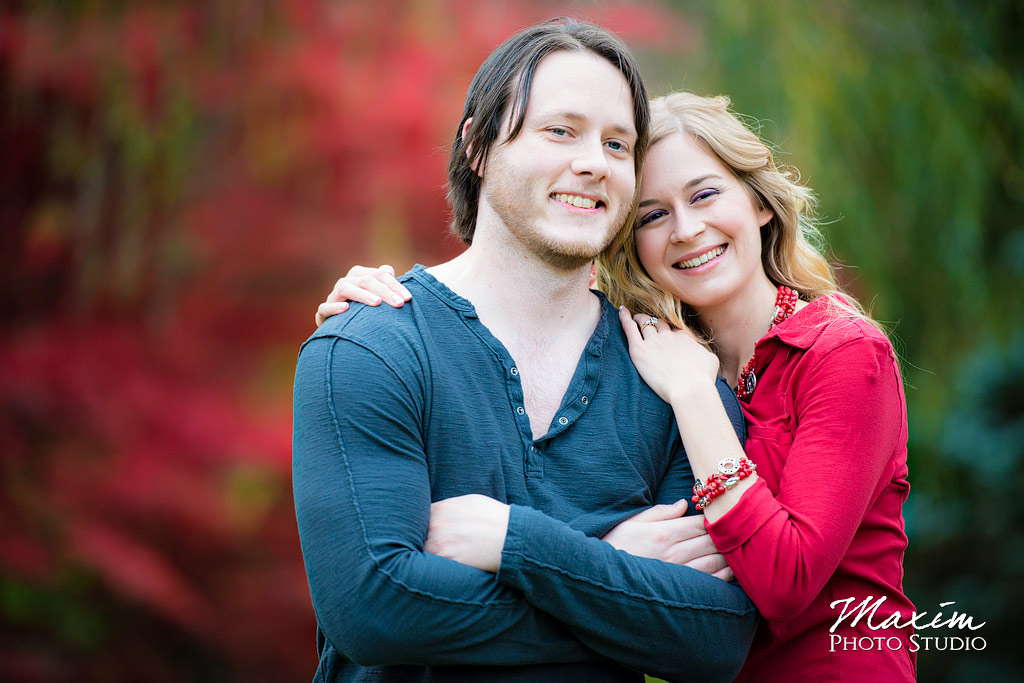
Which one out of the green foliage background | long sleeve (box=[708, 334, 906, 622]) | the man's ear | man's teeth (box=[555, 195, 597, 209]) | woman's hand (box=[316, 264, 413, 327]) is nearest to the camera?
long sleeve (box=[708, 334, 906, 622])

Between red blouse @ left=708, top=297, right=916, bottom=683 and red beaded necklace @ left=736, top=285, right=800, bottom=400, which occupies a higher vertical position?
red beaded necklace @ left=736, top=285, right=800, bottom=400

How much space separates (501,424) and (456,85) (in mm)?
2054

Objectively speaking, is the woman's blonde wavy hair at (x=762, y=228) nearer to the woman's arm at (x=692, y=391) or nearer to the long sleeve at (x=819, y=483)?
the woman's arm at (x=692, y=391)

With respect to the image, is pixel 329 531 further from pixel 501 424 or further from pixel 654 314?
pixel 654 314

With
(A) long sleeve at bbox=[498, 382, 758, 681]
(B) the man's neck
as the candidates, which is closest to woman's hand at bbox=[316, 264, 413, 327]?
(B) the man's neck

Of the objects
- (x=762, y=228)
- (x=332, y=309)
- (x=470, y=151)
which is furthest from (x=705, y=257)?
(x=332, y=309)

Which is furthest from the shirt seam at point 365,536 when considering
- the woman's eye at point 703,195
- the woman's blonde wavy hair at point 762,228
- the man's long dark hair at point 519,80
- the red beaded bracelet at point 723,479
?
the woman's eye at point 703,195

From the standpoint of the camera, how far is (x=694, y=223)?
2170mm

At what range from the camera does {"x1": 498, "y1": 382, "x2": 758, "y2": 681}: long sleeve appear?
5.32ft

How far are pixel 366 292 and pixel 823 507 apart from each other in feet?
3.09

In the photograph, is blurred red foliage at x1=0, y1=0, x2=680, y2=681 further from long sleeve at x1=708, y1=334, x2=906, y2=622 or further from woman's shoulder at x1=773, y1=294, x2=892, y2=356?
long sleeve at x1=708, y1=334, x2=906, y2=622

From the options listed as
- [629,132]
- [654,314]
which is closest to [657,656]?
[654,314]

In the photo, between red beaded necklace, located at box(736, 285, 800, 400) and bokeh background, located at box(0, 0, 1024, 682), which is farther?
bokeh background, located at box(0, 0, 1024, 682)

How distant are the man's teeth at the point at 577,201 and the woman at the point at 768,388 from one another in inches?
10.2
